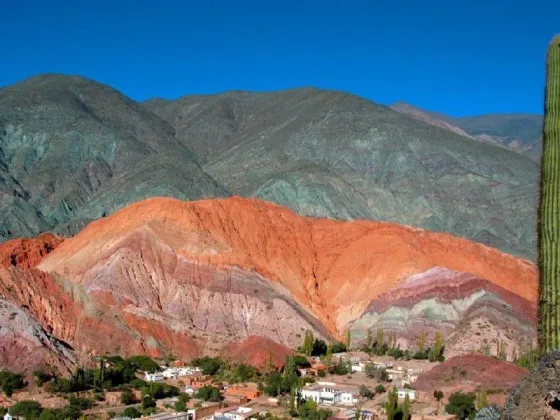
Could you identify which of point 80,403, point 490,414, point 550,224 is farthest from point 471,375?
point 550,224

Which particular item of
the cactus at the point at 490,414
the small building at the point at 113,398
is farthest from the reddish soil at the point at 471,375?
the cactus at the point at 490,414

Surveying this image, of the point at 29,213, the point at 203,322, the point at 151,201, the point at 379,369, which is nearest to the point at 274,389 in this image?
the point at 379,369

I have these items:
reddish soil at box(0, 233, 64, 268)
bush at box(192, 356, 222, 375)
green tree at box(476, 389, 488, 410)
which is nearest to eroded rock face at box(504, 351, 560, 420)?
green tree at box(476, 389, 488, 410)

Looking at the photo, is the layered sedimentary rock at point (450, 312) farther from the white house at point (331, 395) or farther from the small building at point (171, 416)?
the small building at point (171, 416)

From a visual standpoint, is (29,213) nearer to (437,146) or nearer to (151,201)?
(151,201)

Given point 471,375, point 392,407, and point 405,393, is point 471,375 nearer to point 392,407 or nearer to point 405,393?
point 405,393

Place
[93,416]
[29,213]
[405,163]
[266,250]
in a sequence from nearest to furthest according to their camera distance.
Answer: [93,416], [266,250], [29,213], [405,163]
